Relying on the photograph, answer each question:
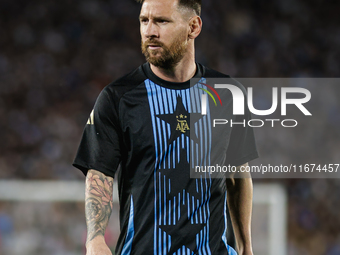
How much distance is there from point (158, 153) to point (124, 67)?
4430 mm

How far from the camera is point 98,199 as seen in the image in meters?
1.68

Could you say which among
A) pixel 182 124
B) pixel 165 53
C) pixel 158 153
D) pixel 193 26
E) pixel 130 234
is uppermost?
pixel 193 26

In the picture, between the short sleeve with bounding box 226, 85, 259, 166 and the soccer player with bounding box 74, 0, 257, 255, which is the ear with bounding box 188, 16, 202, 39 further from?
the short sleeve with bounding box 226, 85, 259, 166

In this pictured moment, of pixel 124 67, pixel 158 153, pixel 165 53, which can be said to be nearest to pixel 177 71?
pixel 165 53

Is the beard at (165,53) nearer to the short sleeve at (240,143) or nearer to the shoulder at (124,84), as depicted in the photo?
the shoulder at (124,84)

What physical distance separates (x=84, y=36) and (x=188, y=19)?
4474 millimetres

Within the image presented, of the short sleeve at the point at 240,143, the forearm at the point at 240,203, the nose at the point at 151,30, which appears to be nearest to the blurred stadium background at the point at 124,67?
the forearm at the point at 240,203

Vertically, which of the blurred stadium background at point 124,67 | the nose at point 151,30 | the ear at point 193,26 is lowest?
the nose at point 151,30

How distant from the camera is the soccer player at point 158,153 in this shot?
171 centimetres

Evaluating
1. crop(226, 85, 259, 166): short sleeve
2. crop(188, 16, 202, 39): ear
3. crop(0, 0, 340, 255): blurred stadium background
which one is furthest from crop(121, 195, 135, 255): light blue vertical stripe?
crop(0, 0, 340, 255): blurred stadium background

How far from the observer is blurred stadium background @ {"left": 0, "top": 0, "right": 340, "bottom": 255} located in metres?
5.64

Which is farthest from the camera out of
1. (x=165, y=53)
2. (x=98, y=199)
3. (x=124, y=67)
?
(x=124, y=67)

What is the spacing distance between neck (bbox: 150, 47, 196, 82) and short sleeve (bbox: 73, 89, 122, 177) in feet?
0.81

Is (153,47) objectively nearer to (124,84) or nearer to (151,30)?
(151,30)
